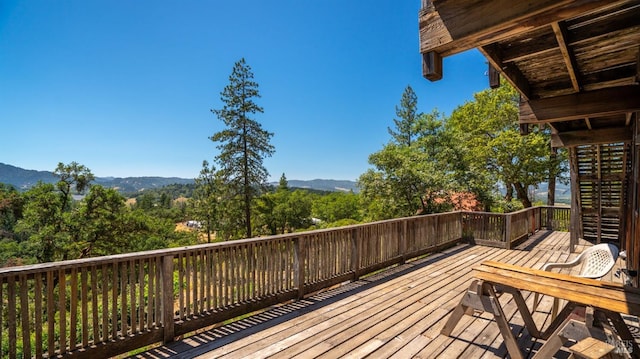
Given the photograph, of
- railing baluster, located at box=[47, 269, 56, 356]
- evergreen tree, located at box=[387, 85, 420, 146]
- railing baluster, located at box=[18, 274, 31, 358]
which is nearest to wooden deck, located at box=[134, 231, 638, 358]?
railing baluster, located at box=[47, 269, 56, 356]

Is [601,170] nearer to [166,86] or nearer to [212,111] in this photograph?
[212,111]

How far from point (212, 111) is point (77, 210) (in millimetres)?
9954

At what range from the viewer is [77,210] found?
16.0 m

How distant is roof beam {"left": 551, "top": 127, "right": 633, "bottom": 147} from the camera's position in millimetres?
4707

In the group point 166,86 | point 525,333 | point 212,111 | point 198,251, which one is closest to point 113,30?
point 212,111

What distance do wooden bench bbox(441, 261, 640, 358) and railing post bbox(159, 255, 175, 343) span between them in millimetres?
2808

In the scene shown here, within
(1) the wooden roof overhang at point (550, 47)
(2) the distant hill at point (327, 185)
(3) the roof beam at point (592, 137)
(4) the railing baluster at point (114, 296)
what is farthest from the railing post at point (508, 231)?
(2) the distant hill at point (327, 185)

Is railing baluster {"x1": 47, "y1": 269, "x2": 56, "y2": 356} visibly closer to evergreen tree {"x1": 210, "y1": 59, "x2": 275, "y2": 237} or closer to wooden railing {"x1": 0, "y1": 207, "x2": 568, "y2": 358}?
wooden railing {"x1": 0, "y1": 207, "x2": 568, "y2": 358}

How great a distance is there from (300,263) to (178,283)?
1554 mm

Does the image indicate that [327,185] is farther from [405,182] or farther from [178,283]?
[178,283]

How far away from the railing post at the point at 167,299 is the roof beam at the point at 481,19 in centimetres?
297

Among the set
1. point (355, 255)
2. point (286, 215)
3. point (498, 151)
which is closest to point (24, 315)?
point (355, 255)

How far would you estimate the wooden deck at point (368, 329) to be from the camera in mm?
2666

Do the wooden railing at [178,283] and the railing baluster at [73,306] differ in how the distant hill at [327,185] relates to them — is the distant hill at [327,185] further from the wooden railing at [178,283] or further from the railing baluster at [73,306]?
the railing baluster at [73,306]
